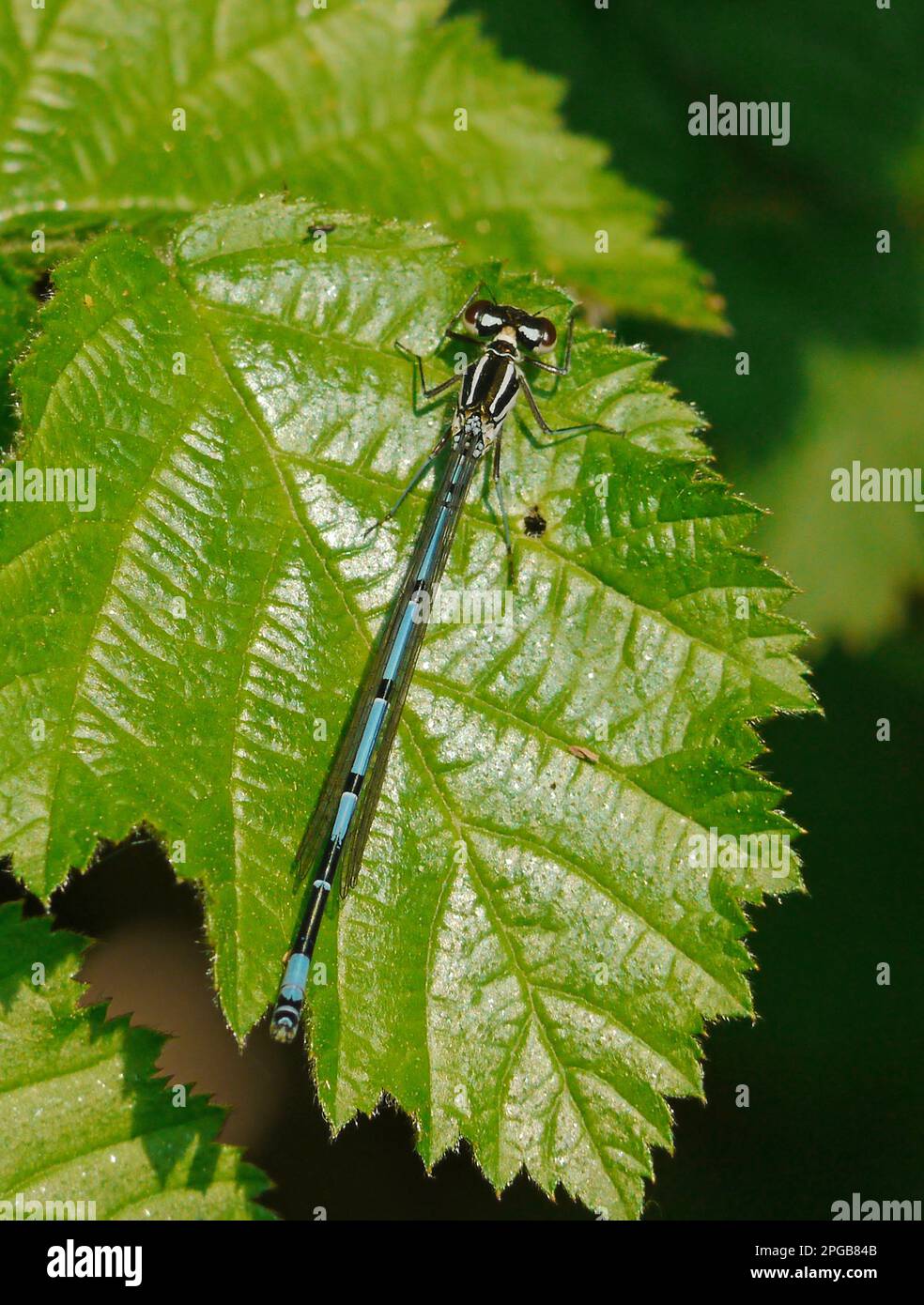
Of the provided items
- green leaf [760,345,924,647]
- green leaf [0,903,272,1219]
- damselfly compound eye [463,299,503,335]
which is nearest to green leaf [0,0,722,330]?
damselfly compound eye [463,299,503,335]

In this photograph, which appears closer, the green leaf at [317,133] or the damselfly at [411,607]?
the damselfly at [411,607]

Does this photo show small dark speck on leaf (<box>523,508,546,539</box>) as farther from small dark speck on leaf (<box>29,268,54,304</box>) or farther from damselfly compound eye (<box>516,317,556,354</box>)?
small dark speck on leaf (<box>29,268,54,304</box>)

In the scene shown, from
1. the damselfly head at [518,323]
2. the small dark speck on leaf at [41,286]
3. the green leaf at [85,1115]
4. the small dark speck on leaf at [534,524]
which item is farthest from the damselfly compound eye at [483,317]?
the green leaf at [85,1115]

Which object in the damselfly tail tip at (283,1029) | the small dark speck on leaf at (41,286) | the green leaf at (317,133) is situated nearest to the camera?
the damselfly tail tip at (283,1029)

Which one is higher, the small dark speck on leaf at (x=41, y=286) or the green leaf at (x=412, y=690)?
the small dark speck on leaf at (x=41, y=286)

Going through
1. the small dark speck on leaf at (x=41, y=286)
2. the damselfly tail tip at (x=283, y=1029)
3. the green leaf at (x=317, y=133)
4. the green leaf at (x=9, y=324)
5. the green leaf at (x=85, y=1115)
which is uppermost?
the green leaf at (x=317, y=133)

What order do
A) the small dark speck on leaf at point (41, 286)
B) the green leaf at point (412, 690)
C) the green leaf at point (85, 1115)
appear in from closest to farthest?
1. the green leaf at point (412, 690)
2. the green leaf at point (85, 1115)
3. the small dark speck on leaf at point (41, 286)

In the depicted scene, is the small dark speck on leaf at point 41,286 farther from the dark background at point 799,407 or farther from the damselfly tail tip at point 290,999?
the dark background at point 799,407

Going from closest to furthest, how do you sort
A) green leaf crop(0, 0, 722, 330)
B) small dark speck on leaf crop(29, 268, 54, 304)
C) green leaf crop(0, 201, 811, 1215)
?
green leaf crop(0, 201, 811, 1215), small dark speck on leaf crop(29, 268, 54, 304), green leaf crop(0, 0, 722, 330)
